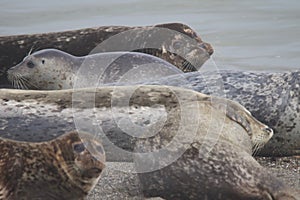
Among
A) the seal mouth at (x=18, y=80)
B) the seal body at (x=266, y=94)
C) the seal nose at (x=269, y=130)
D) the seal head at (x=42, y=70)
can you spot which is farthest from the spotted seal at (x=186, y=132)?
the seal mouth at (x=18, y=80)

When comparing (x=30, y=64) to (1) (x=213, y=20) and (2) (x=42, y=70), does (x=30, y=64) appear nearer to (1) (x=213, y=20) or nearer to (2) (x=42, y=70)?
(2) (x=42, y=70)

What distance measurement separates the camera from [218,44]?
1123 centimetres

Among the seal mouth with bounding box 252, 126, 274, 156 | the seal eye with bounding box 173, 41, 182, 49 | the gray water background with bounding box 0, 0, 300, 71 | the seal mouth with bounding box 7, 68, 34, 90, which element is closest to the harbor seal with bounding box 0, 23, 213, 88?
the seal eye with bounding box 173, 41, 182, 49

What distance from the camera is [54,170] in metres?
3.94

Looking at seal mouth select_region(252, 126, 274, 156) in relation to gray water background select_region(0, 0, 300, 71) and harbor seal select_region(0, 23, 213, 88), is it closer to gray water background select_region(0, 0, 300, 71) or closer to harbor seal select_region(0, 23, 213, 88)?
harbor seal select_region(0, 23, 213, 88)

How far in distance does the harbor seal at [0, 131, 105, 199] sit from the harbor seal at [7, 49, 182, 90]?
280 cm

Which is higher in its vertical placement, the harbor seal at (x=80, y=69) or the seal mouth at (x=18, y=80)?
the harbor seal at (x=80, y=69)

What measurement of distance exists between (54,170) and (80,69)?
3.32 m

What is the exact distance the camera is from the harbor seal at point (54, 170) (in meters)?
3.86

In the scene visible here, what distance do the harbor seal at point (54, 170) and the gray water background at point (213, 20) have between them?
6.01 m

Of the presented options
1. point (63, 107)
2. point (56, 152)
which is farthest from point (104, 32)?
point (56, 152)

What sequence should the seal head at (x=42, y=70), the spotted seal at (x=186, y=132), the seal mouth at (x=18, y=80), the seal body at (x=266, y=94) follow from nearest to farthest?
the spotted seal at (x=186, y=132)
the seal body at (x=266, y=94)
the seal head at (x=42, y=70)
the seal mouth at (x=18, y=80)

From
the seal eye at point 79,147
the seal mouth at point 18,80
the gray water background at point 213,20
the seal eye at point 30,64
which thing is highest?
the seal eye at point 79,147

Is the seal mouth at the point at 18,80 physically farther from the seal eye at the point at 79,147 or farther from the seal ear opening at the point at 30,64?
the seal eye at the point at 79,147
